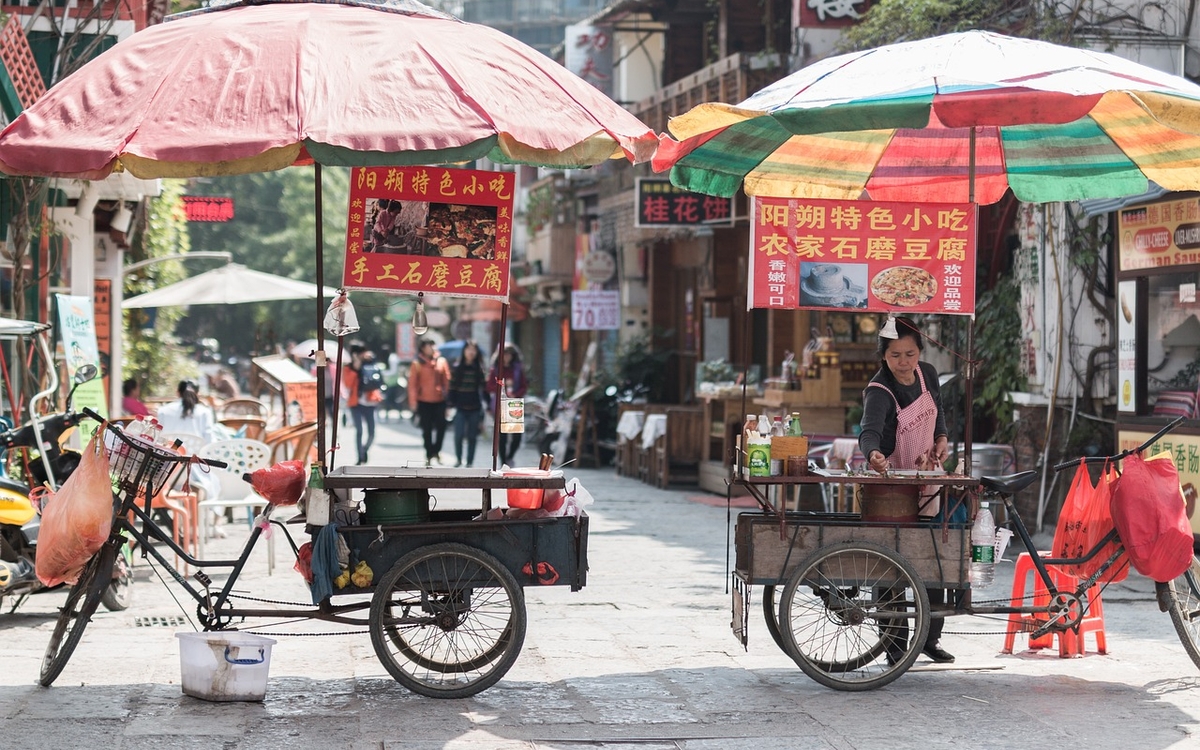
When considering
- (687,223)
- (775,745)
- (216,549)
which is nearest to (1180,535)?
(775,745)

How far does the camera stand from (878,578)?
7.06 metres

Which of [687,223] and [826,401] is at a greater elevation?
[687,223]

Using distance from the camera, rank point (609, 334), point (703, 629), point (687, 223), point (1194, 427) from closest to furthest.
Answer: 1. point (703, 629)
2. point (1194, 427)
3. point (687, 223)
4. point (609, 334)

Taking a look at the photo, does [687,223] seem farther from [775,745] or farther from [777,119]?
[775,745]

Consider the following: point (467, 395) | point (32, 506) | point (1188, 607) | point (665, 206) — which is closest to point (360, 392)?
point (467, 395)

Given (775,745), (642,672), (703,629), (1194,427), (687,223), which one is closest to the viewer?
(775,745)

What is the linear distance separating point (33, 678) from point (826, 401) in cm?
1063

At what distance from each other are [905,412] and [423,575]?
2.61 m

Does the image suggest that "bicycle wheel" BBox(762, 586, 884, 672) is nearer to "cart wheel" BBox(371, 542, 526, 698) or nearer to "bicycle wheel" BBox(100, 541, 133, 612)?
"cart wheel" BBox(371, 542, 526, 698)

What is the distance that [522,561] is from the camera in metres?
6.90

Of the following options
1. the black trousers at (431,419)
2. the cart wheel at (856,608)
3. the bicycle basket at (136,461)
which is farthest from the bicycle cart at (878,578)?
the black trousers at (431,419)

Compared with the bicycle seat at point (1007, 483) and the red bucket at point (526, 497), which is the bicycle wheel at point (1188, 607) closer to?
the bicycle seat at point (1007, 483)

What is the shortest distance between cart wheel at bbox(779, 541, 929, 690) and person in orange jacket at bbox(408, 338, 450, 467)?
1287 cm

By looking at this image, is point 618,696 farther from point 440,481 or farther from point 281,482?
point 281,482
